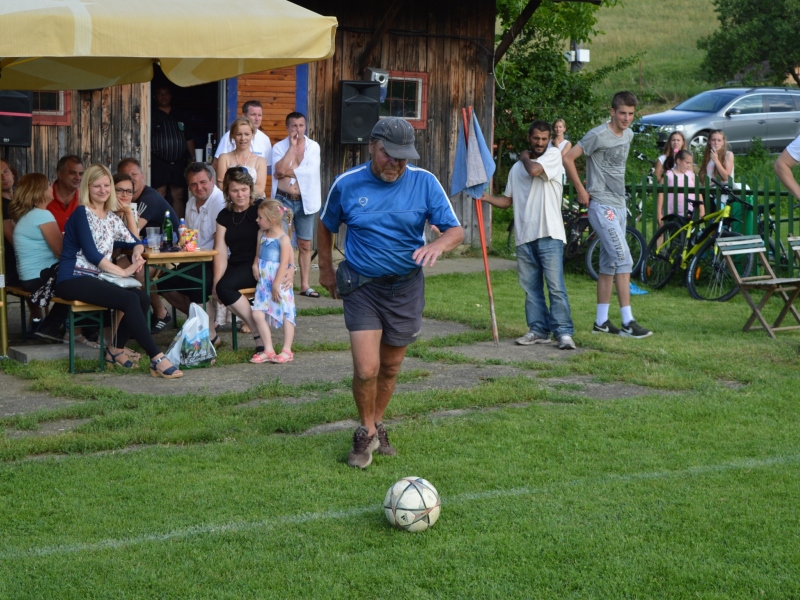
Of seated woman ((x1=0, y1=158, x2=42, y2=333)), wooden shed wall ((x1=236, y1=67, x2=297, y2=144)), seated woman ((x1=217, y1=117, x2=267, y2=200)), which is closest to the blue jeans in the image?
seated woman ((x1=217, y1=117, x2=267, y2=200))

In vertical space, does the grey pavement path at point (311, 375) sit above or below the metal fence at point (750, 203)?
below

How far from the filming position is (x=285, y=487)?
5.41 metres

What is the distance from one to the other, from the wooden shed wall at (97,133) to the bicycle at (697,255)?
638 centimetres

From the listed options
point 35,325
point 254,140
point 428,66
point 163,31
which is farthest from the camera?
point 428,66

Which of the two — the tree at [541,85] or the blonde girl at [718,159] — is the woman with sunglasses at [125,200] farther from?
the tree at [541,85]

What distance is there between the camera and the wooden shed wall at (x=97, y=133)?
12367 millimetres

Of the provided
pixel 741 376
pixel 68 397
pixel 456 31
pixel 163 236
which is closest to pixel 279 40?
pixel 163 236

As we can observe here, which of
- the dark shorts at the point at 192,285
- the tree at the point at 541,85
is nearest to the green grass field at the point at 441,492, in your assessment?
the dark shorts at the point at 192,285

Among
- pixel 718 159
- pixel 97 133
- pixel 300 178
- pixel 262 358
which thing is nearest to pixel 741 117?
pixel 718 159

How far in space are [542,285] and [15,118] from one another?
603 centimetres

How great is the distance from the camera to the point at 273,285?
8672 millimetres

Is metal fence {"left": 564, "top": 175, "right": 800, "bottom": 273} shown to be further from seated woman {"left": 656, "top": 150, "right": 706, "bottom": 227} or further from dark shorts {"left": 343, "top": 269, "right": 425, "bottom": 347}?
dark shorts {"left": 343, "top": 269, "right": 425, "bottom": 347}

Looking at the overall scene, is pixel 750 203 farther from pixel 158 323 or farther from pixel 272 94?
pixel 158 323

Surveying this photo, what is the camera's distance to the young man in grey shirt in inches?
379
